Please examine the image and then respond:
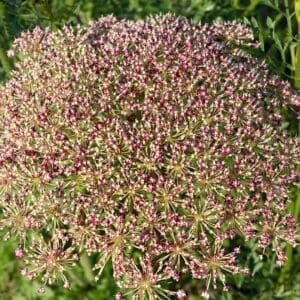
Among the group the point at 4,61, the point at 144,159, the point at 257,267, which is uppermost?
the point at 4,61

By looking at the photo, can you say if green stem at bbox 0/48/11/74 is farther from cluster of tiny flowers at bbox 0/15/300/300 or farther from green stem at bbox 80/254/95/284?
green stem at bbox 80/254/95/284

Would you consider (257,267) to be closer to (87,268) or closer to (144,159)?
(87,268)

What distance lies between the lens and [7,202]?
4320 millimetres

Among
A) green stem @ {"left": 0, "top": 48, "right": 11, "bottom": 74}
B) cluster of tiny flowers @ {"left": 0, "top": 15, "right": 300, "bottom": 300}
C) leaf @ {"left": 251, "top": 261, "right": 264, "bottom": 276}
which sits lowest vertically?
leaf @ {"left": 251, "top": 261, "right": 264, "bottom": 276}

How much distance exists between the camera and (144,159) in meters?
4.12

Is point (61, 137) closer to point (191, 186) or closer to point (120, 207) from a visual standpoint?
point (120, 207)

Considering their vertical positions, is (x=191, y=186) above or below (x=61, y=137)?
below

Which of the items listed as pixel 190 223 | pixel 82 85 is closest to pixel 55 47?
pixel 82 85

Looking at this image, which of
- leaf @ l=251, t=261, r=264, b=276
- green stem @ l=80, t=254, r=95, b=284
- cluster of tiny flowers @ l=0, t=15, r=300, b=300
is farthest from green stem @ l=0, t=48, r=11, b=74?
leaf @ l=251, t=261, r=264, b=276

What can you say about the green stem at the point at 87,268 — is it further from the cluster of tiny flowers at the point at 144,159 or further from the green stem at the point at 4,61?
the green stem at the point at 4,61

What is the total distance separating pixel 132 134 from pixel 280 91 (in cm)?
141

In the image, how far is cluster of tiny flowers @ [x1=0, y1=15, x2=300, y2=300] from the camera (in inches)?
160

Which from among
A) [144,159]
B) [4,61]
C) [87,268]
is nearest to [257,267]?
[87,268]

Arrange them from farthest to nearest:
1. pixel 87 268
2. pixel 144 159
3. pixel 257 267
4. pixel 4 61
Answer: pixel 4 61, pixel 257 267, pixel 87 268, pixel 144 159
